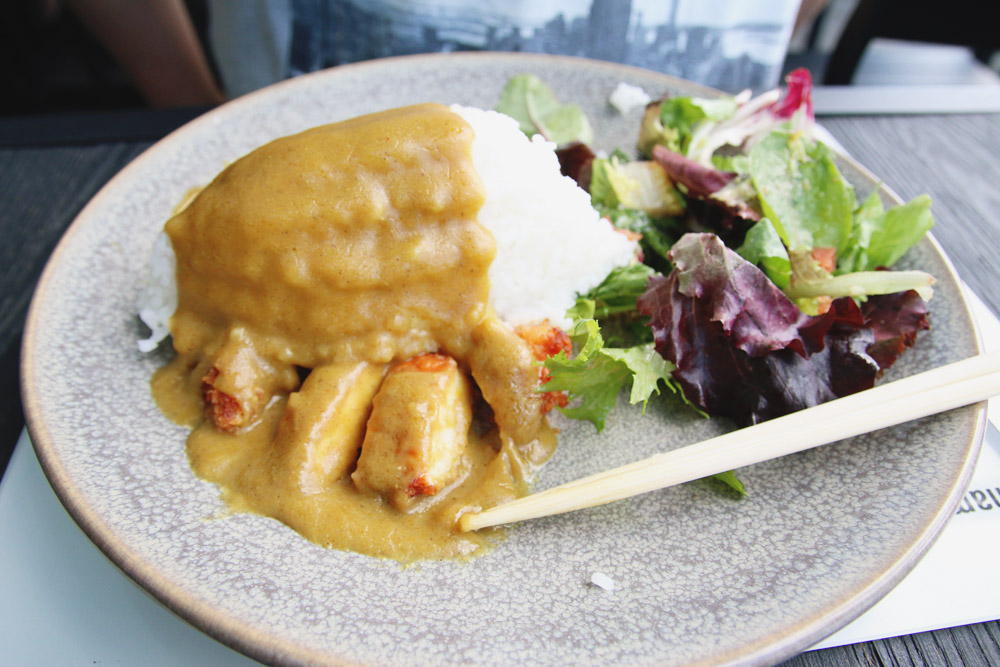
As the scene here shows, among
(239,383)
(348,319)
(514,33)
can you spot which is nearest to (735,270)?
(348,319)

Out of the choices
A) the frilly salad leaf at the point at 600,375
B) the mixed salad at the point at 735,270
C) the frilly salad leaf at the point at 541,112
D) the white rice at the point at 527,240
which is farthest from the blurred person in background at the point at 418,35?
the frilly salad leaf at the point at 600,375

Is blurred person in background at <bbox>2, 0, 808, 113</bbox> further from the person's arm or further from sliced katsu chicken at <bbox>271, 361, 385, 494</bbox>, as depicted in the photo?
sliced katsu chicken at <bbox>271, 361, 385, 494</bbox>

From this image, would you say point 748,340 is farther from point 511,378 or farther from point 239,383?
point 239,383

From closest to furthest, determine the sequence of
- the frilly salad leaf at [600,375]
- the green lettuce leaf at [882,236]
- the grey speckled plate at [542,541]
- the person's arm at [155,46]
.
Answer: the grey speckled plate at [542,541]
the frilly salad leaf at [600,375]
the green lettuce leaf at [882,236]
the person's arm at [155,46]

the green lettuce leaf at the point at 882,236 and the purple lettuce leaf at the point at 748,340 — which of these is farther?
the green lettuce leaf at the point at 882,236

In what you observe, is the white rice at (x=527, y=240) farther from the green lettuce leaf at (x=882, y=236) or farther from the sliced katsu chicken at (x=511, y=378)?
the green lettuce leaf at (x=882, y=236)

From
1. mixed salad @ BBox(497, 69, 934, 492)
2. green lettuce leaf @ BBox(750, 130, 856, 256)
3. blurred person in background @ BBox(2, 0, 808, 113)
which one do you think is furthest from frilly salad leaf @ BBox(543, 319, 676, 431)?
blurred person in background @ BBox(2, 0, 808, 113)

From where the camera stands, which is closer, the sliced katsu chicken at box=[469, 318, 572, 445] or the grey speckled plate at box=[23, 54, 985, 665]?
the grey speckled plate at box=[23, 54, 985, 665]
